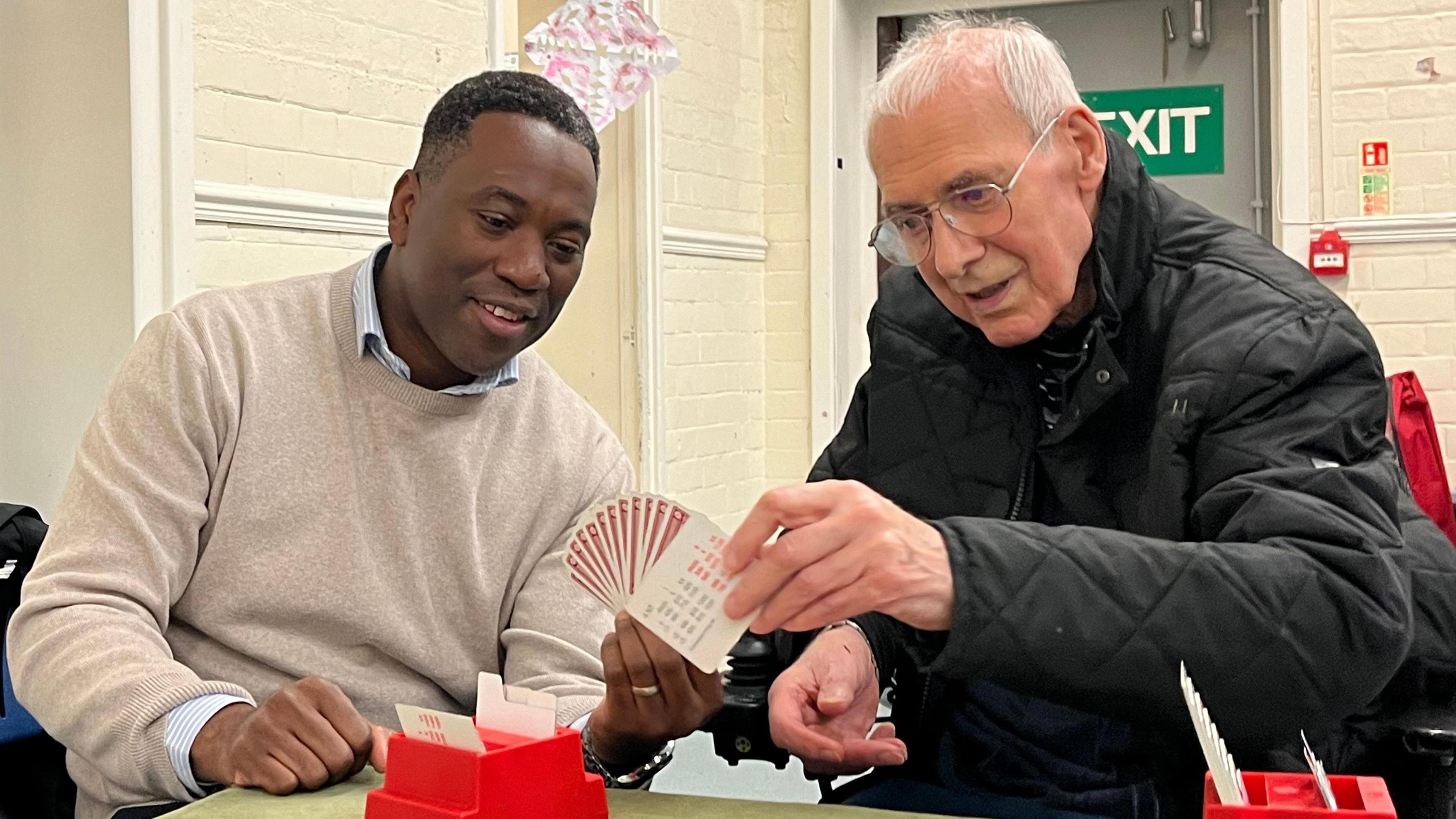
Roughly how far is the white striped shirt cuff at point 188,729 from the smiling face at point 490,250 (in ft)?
1.72

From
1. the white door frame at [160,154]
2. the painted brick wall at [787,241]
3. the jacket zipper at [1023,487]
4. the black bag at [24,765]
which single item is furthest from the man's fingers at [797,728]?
the painted brick wall at [787,241]

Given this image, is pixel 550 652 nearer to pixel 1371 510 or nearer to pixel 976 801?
pixel 976 801

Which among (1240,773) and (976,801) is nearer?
(1240,773)

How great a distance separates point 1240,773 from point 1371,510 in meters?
0.41

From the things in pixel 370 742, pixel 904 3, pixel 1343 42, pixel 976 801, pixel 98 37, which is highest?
pixel 904 3

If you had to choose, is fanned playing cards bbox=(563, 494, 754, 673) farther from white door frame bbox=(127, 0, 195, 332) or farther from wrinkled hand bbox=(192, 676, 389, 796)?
white door frame bbox=(127, 0, 195, 332)

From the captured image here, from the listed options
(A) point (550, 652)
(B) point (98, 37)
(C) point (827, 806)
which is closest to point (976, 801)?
(C) point (827, 806)

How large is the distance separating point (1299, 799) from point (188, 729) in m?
0.98

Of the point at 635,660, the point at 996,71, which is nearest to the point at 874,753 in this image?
the point at 635,660

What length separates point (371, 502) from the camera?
171 cm

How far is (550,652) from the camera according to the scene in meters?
1.72

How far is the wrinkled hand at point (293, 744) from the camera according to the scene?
128 centimetres

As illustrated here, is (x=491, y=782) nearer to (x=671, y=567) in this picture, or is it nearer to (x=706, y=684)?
(x=671, y=567)

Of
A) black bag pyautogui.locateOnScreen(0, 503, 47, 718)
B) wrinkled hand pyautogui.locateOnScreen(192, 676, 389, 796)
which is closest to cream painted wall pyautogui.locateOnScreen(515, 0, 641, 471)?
black bag pyautogui.locateOnScreen(0, 503, 47, 718)
